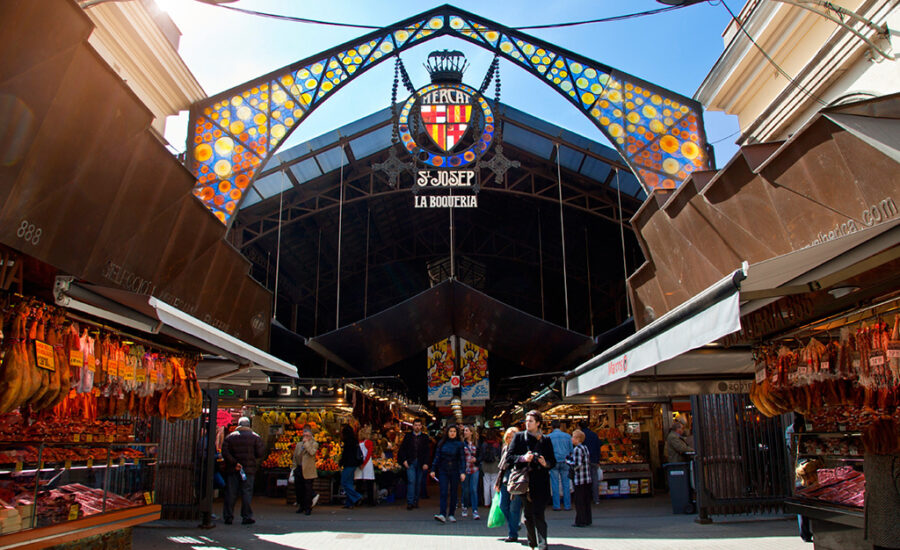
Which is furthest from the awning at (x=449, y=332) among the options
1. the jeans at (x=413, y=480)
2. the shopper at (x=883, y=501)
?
the shopper at (x=883, y=501)

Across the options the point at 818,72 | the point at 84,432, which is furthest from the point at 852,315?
the point at 84,432

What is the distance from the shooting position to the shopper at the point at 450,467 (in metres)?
9.73

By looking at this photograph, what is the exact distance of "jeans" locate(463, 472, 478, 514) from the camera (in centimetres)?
1048

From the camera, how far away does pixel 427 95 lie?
9336mm

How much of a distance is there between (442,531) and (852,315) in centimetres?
576

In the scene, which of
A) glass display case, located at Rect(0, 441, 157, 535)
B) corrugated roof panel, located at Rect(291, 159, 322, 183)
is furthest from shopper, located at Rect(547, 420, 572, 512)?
corrugated roof panel, located at Rect(291, 159, 322, 183)

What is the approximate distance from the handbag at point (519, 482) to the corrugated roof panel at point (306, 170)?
10.9 metres

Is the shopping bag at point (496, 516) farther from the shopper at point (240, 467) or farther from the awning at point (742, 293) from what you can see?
the shopper at point (240, 467)

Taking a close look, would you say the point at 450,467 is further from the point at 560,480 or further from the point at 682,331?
the point at 682,331

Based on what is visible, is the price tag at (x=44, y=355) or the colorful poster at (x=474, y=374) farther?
the colorful poster at (x=474, y=374)

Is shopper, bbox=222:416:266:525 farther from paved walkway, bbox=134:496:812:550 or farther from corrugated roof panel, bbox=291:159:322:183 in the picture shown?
corrugated roof panel, bbox=291:159:322:183

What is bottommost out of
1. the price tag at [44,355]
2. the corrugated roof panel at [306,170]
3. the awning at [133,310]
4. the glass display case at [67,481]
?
the glass display case at [67,481]

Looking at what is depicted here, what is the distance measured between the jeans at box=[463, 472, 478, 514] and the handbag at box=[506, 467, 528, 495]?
385 centimetres

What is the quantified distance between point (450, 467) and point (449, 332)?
4.11 meters
